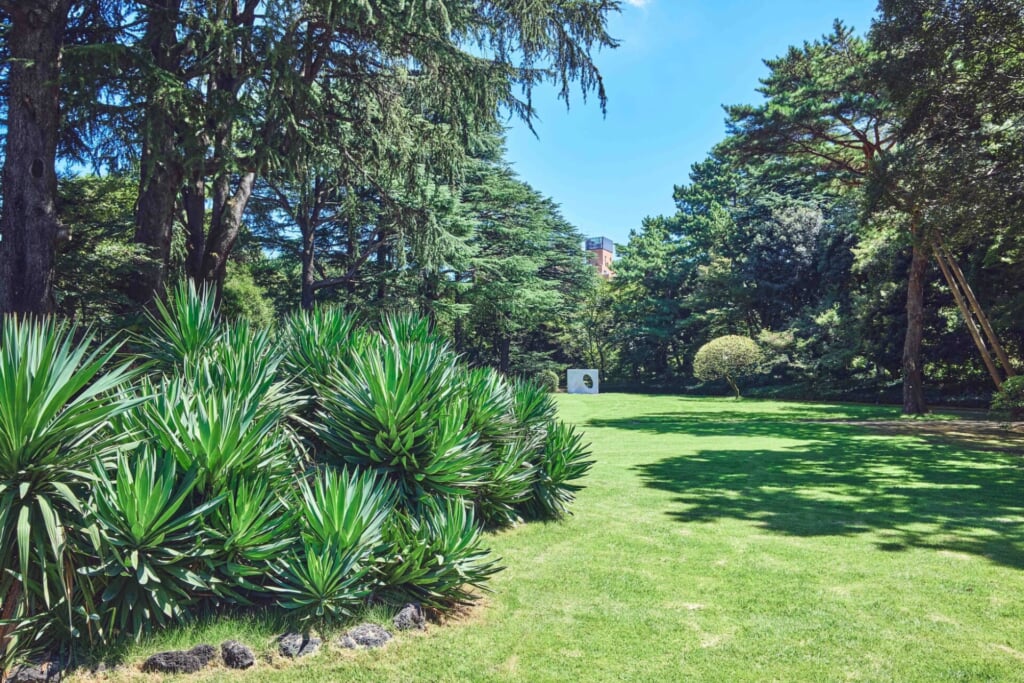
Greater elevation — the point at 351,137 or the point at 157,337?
the point at 351,137

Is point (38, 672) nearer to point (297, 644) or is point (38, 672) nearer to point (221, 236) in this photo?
point (297, 644)

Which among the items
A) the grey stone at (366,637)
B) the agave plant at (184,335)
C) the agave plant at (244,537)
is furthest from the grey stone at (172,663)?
the agave plant at (184,335)

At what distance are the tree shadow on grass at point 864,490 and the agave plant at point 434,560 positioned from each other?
354 cm

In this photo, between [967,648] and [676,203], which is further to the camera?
[676,203]

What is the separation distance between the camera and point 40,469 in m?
3.13

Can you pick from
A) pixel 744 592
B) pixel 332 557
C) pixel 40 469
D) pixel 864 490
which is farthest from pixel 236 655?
pixel 864 490

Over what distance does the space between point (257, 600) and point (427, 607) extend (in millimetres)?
1101

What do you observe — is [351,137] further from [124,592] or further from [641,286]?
[641,286]

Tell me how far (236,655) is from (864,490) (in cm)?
829

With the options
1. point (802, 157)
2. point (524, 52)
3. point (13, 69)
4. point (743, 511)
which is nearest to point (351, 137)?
point (524, 52)

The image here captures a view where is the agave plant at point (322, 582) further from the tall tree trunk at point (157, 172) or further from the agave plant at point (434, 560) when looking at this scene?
the tall tree trunk at point (157, 172)

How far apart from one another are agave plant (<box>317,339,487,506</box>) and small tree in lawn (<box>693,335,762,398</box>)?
28.1m

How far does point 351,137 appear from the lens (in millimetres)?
12906

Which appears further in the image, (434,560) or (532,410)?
(532,410)
